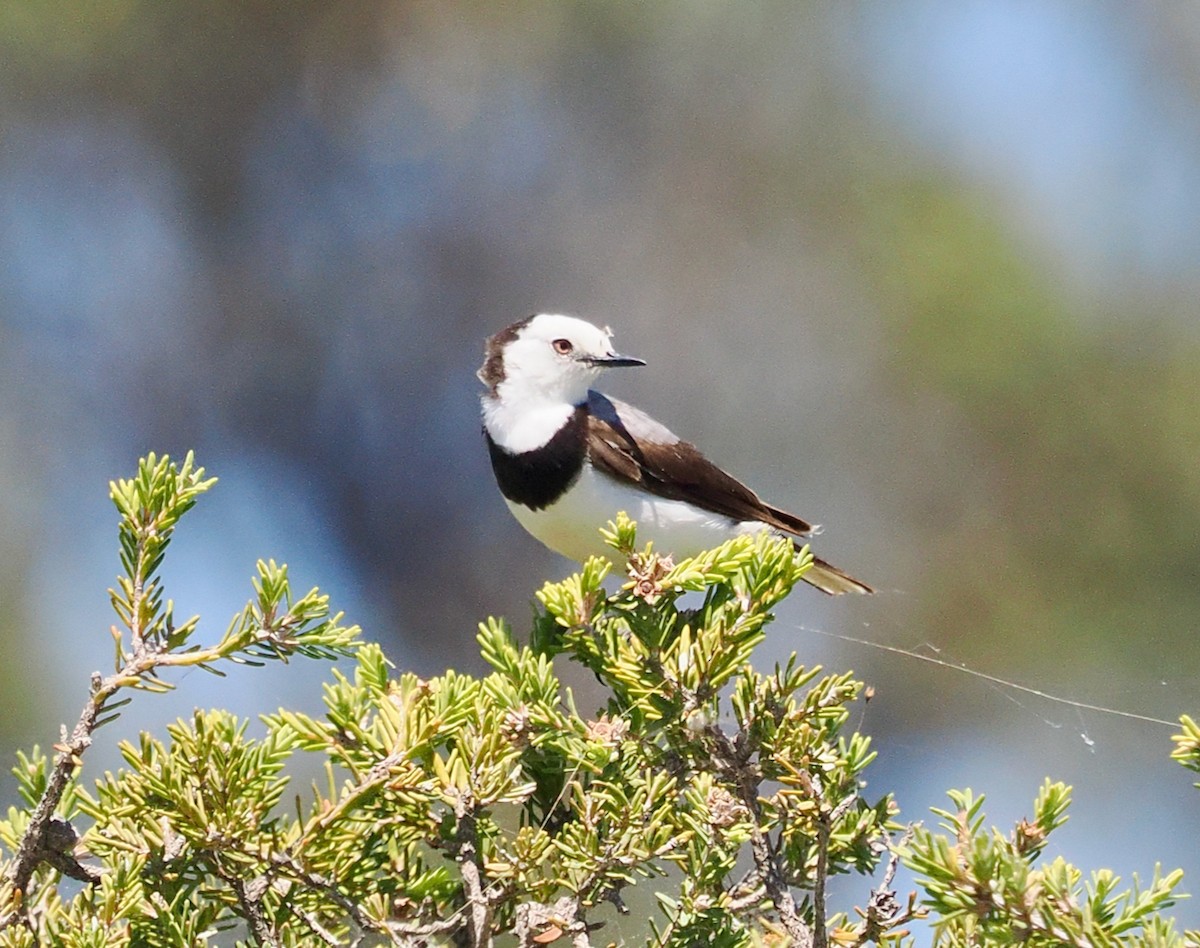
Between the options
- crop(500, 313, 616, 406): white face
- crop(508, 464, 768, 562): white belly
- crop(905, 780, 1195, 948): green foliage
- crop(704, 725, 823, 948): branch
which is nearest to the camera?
crop(905, 780, 1195, 948): green foliage

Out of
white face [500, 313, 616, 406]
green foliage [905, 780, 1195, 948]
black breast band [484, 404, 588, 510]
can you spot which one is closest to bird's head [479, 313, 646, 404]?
white face [500, 313, 616, 406]

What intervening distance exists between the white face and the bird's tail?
496mm

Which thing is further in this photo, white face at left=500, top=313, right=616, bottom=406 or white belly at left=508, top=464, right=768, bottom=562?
white face at left=500, top=313, right=616, bottom=406

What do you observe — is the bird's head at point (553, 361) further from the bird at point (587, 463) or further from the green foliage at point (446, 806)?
the green foliage at point (446, 806)

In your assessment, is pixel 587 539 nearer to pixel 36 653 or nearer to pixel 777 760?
pixel 777 760

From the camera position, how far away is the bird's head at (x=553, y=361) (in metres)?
2.21

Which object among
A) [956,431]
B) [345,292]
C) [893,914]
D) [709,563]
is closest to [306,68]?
[345,292]

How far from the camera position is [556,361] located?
88.4 inches

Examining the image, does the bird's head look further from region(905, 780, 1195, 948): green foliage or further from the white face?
region(905, 780, 1195, 948): green foliage

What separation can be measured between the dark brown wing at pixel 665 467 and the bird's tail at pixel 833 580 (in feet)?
0.23

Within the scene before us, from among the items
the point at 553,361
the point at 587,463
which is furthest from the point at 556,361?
the point at 587,463

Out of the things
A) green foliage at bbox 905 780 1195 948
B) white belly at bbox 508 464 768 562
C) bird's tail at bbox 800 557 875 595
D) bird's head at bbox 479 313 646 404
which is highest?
bird's head at bbox 479 313 646 404

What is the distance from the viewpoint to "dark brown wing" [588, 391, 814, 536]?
2098mm

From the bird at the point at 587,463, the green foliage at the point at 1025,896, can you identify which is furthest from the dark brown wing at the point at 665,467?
the green foliage at the point at 1025,896
